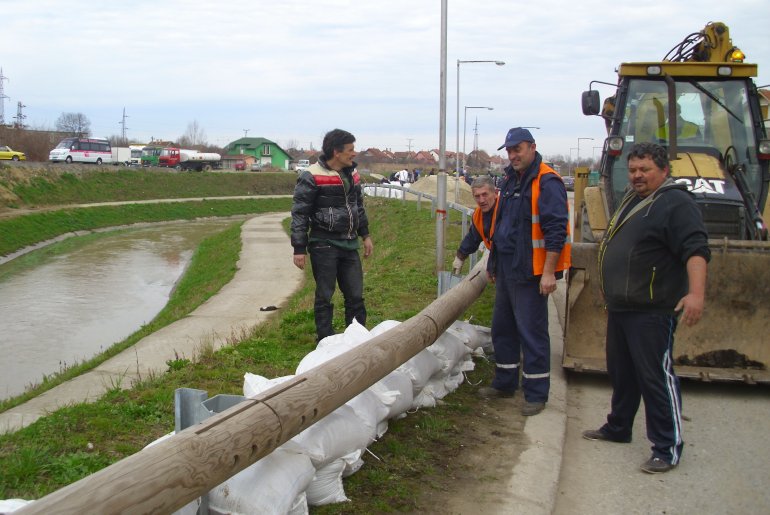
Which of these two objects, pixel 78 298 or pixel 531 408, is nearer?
pixel 531 408

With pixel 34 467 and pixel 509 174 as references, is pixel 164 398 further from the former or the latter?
pixel 509 174

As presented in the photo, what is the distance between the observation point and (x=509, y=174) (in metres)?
6.03

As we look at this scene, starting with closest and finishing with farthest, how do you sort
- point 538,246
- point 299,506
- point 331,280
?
1. point 299,506
2. point 538,246
3. point 331,280

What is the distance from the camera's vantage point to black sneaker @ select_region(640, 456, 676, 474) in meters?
4.79

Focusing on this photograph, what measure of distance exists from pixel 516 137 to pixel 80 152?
51.6m

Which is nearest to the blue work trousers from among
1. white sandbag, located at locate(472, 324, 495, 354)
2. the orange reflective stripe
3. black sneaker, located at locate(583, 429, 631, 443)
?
the orange reflective stripe

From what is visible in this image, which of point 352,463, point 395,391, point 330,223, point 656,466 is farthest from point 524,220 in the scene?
point 352,463

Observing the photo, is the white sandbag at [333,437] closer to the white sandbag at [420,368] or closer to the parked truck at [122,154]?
the white sandbag at [420,368]

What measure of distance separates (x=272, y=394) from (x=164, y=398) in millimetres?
2308

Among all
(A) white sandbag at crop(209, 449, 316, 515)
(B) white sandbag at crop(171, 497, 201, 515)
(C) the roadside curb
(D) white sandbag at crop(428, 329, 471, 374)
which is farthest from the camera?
(D) white sandbag at crop(428, 329, 471, 374)

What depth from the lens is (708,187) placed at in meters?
7.51

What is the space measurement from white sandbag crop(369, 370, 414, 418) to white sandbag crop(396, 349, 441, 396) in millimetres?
83

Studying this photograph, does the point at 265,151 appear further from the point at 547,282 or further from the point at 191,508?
the point at 191,508

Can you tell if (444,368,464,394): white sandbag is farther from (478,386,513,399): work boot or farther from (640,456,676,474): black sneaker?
(640,456,676,474): black sneaker
